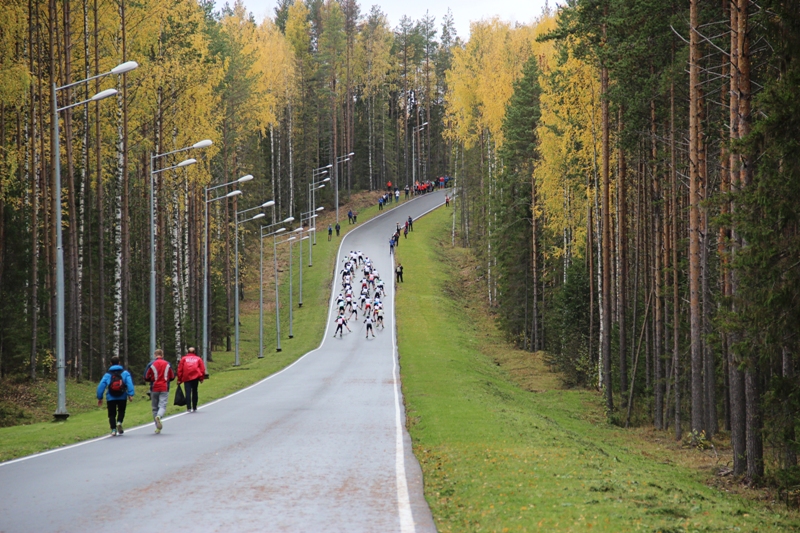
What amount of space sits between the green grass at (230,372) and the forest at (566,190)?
1892 millimetres

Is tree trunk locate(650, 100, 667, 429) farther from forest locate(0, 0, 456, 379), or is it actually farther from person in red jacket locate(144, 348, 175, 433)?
forest locate(0, 0, 456, 379)

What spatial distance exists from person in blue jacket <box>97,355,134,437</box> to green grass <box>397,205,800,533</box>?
5827 mm

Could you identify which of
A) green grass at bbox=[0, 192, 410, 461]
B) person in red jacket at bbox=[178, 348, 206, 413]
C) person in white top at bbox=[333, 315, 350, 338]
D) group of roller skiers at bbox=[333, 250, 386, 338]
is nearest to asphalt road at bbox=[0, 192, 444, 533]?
person in red jacket at bbox=[178, 348, 206, 413]

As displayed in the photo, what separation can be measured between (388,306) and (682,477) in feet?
148

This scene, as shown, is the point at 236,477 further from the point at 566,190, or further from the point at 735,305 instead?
the point at 566,190

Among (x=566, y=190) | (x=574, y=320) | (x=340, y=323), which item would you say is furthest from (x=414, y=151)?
(x=574, y=320)

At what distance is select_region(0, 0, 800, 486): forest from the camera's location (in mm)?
14734

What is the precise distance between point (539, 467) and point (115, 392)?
8.80m

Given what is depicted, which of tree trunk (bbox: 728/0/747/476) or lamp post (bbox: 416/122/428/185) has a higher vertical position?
lamp post (bbox: 416/122/428/185)

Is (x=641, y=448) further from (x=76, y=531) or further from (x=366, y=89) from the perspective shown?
(x=366, y=89)

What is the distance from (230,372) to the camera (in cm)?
3719

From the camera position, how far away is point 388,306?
60.8 m

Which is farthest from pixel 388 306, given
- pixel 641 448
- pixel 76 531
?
pixel 76 531

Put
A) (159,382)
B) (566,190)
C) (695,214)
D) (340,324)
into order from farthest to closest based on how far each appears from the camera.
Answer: (340,324), (566,190), (695,214), (159,382)
